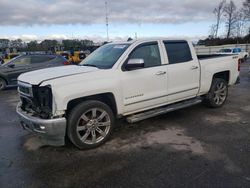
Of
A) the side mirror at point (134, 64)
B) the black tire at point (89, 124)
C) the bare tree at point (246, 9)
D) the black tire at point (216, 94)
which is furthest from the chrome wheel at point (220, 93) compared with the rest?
the bare tree at point (246, 9)

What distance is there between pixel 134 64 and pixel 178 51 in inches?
60.0

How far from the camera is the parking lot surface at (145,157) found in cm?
330

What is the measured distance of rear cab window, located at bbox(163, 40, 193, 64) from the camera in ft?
17.5

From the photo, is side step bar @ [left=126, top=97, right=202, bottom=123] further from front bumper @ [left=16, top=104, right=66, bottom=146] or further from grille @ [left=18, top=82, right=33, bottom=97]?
grille @ [left=18, top=82, right=33, bottom=97]

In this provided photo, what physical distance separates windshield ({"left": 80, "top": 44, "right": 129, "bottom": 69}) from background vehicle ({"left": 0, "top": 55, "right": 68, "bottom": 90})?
663 cm

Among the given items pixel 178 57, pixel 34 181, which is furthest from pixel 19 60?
pixel 34 181

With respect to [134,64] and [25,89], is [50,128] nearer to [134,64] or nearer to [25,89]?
[25,89]

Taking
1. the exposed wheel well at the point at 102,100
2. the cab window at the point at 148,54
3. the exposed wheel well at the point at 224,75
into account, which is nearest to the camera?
the exposed wheel well at the point at 102,100

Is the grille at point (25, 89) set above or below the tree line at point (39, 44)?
below

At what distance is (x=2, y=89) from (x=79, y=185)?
30.8 feet

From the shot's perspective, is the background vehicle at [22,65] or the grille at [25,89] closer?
the grille at [25,89]

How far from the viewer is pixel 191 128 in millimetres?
5184

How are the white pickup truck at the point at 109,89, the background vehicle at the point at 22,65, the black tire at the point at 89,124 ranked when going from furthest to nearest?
the background vehicle at the point at 22,65
the black tire at the point at 89,124
the white pickup truck at the point at 109,89

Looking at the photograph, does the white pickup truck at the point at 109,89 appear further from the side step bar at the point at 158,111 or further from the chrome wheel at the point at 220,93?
the chrome wheel at the point at 220,93
